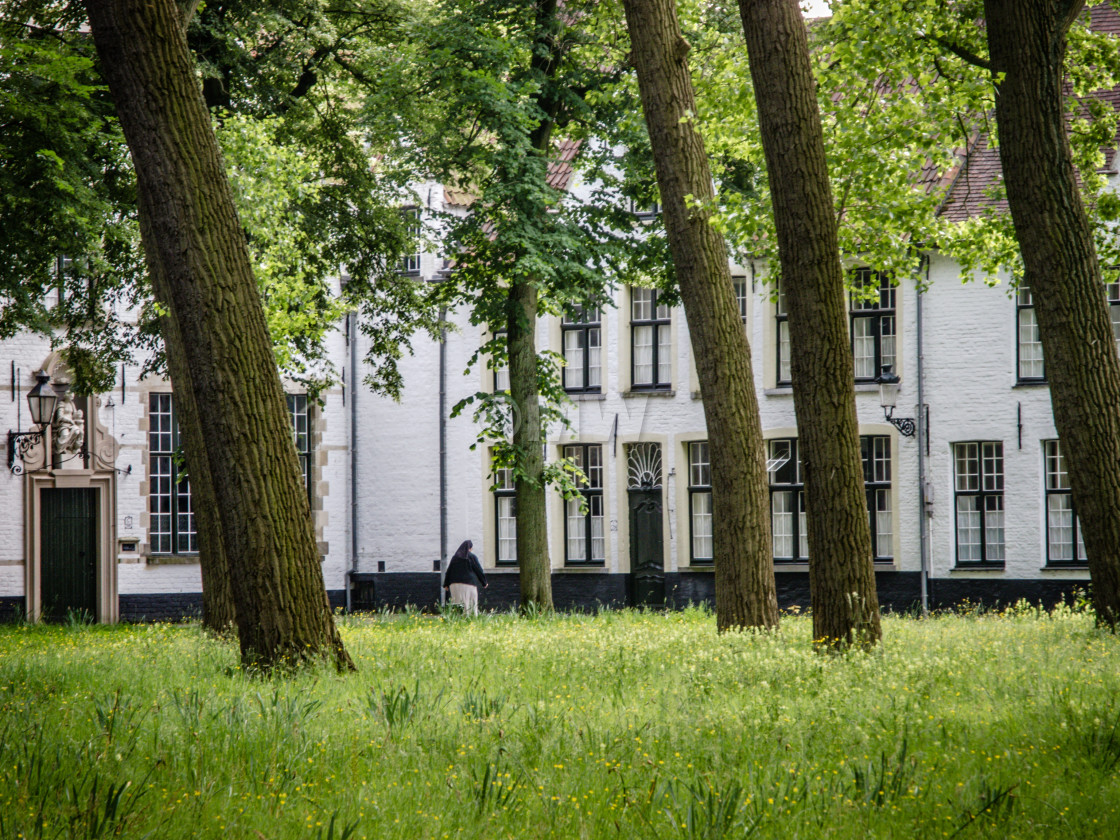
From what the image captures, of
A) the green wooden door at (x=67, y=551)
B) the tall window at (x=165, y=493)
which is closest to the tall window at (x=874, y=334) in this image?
the tall window at (x=165, y=493)

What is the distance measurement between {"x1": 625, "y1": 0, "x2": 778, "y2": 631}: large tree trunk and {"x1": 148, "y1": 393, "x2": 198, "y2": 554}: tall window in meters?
18.0

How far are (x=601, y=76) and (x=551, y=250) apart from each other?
299cm

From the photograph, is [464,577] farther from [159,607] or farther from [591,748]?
[591,748]

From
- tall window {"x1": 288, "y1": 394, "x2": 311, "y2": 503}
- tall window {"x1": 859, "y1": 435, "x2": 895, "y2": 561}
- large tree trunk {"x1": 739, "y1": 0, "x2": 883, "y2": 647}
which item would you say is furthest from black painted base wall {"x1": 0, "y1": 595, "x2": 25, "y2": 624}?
large tree trunk {"x1": 739, "y1": 0, "x2": 883, "y2": 647}

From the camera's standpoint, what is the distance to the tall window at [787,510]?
24109 mm

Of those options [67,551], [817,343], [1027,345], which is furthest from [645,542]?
[817,343]

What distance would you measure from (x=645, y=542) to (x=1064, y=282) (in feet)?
54.3

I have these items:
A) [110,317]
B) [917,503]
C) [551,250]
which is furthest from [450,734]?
[917,503]

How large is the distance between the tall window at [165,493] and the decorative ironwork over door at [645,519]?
9662 millimetres

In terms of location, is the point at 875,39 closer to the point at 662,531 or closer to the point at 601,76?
the point at 601,76

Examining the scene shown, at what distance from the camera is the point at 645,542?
82.9 ft

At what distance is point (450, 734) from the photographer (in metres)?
5.63

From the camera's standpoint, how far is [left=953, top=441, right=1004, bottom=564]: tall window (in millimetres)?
22641

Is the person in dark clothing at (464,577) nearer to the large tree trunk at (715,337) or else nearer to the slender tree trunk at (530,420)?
the slender tree trunk at (530,420)
